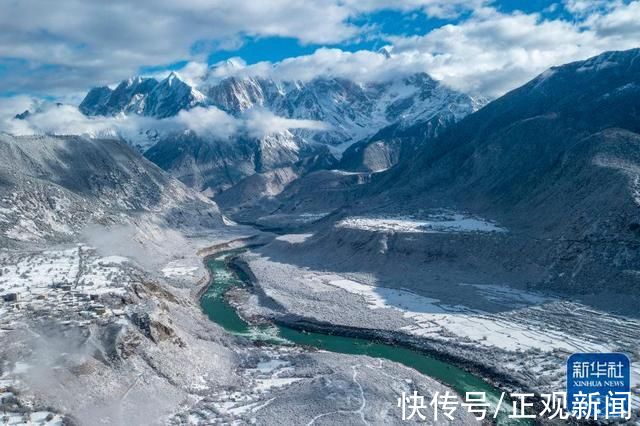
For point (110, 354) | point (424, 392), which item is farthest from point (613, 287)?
point (110, 354)

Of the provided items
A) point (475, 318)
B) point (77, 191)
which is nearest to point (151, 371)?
point (475, 318)

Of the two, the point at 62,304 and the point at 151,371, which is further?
the point at 62,304

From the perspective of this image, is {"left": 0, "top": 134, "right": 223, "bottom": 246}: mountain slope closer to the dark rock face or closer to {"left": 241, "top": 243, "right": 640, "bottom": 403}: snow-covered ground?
{"left": 241, "top": 243, "right": 640, "bottom": 403}: snow-covered ground

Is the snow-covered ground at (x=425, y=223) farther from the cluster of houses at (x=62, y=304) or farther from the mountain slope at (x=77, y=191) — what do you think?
the cluster of houses at (x=62, y=304)

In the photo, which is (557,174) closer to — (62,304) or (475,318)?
(475,318)

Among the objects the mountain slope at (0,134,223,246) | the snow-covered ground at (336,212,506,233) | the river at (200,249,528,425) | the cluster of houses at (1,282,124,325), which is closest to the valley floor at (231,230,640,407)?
the river at (200,249,528,425)

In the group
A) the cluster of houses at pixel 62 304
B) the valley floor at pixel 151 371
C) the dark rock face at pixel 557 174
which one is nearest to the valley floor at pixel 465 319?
the dark rock face at pixel 557 174

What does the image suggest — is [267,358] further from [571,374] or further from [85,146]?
[85,146]

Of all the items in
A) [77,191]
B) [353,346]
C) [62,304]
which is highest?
[77,191]
